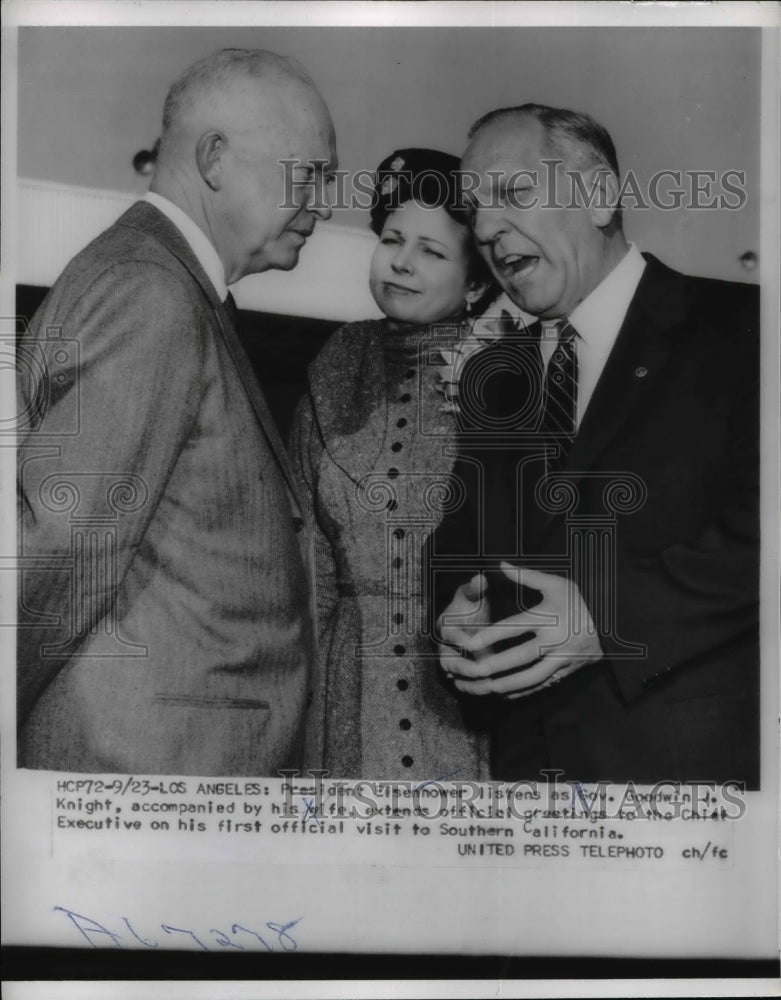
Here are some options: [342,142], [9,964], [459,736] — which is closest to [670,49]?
[342,142]

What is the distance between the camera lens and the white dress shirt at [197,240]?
2.53m

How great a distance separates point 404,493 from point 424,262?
470 millimetres

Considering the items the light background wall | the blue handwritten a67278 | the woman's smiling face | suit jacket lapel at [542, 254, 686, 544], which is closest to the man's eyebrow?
the woman's smiling face

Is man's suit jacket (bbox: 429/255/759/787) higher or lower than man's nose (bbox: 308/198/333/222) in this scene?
lower

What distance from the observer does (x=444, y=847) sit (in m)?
2.53

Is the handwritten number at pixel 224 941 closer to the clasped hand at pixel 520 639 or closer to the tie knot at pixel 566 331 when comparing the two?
the clasped hand at pixel 520 639

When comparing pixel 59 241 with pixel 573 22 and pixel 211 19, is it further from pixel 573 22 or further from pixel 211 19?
pixel 573 22

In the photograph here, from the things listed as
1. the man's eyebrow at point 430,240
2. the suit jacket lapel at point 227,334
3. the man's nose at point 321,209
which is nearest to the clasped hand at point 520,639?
the suit jacket lapel at point 227,334

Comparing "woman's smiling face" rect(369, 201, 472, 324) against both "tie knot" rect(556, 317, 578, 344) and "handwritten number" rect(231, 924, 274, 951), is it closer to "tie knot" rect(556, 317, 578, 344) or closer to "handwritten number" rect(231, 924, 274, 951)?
"tie knot" rect(556, 317, 578, 344)

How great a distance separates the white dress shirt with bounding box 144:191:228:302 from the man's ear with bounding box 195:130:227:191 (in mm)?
87

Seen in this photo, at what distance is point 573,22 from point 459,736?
1.46 meters

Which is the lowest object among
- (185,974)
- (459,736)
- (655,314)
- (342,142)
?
(185,974)

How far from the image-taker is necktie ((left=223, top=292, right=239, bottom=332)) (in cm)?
255

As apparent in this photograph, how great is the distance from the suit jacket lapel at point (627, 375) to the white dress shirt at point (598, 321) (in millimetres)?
15
